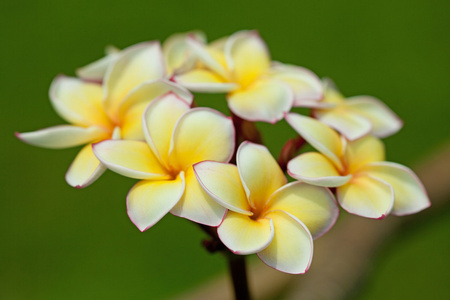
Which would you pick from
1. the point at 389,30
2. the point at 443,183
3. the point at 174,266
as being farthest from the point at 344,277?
the point at 389,30

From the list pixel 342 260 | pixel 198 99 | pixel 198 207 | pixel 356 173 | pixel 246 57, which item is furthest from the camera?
pixel 198 99

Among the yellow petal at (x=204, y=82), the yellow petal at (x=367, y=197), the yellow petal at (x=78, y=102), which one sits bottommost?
the yellow petal at (x=367, y=197)

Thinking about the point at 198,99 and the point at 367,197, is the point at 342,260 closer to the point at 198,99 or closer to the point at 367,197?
the point at 367,197

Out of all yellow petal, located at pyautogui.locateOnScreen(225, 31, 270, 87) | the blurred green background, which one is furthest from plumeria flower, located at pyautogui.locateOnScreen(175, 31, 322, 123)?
the blurred green background

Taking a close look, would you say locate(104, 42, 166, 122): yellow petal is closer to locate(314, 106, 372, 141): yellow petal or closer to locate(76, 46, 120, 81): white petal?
locate(76, 46, 120, 81): white petal

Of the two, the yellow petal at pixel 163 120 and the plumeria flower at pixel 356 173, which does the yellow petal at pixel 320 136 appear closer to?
the plumeria flower at pixel 356 173

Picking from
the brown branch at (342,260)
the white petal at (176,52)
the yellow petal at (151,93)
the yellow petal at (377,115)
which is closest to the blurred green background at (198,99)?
the brown branch at (342,260)

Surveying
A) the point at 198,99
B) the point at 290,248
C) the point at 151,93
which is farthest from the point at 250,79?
the point at 198,99
